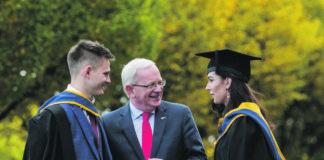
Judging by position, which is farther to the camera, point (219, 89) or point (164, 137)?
point (164, 137)

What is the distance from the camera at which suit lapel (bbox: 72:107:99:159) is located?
502 cm

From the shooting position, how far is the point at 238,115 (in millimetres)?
5535

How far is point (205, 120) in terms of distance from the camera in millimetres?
22000

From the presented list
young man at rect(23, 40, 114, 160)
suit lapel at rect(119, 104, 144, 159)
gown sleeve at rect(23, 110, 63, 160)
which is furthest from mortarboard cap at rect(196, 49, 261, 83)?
gown sleeve at rect(23, 110, 63, 160)

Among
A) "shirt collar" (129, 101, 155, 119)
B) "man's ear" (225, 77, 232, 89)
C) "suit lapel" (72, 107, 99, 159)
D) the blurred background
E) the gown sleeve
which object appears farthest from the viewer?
the blurred background

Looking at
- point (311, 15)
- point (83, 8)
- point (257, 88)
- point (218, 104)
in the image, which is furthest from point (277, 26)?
point (218, 104)

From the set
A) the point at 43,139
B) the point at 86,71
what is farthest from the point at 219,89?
the point at 43,139

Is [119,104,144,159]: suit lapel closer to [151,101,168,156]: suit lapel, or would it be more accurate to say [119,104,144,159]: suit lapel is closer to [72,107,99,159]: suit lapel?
[151,101,168,156]: suit lapel

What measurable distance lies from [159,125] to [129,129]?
37 cm

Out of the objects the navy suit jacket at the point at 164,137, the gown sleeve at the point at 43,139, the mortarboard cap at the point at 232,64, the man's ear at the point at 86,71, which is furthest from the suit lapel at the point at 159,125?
the gown sleeve at the point at 43,139

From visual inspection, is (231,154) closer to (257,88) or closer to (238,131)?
(238,131)

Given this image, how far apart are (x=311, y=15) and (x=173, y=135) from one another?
27.6 m

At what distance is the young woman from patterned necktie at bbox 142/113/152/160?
0.82 metres

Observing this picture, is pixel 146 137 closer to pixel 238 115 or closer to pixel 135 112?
pixel 135 112
